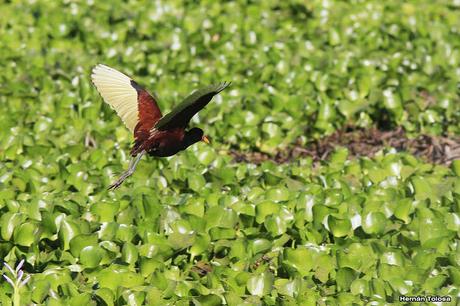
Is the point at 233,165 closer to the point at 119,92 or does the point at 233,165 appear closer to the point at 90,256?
the point at 119,92

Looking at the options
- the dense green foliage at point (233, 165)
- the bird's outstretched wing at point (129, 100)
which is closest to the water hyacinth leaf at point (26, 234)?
the dense green foliage at point (233, 165)

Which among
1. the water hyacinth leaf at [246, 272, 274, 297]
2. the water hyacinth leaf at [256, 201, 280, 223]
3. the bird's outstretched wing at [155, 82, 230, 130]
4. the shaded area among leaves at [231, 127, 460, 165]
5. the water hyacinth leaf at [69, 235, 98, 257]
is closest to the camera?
the bird's outstretched wing at [155, 82, 230, 130]

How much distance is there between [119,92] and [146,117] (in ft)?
0.79

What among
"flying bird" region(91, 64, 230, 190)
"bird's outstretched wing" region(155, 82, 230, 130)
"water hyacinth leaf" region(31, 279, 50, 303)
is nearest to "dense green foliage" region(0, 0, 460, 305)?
"water hyacinth leaf" region(31, 279, 50, 303)

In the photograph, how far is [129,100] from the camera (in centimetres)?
480

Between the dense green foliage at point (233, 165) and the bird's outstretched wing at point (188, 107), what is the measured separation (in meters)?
0.43

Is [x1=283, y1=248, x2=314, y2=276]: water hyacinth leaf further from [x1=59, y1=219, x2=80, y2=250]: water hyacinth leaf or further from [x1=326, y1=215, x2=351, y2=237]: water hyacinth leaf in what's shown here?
[x1=59, y1=219, x2=80, y2=250]: water hyacinth leaf

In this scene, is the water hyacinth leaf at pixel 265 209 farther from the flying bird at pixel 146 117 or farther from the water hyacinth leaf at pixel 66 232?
the water hyacinth leaf at pixel 66 232

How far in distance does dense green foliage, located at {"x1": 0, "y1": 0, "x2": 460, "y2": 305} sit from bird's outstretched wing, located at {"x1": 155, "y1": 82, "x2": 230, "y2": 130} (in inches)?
17.0

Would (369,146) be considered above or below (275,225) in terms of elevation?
below

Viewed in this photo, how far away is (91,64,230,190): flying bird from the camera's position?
4242 millimetres

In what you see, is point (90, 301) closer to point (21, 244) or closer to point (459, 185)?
point (21, 244)

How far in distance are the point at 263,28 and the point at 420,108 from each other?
6.14 ft

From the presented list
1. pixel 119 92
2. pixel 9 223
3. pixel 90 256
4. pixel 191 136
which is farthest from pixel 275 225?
pixel 9 223
